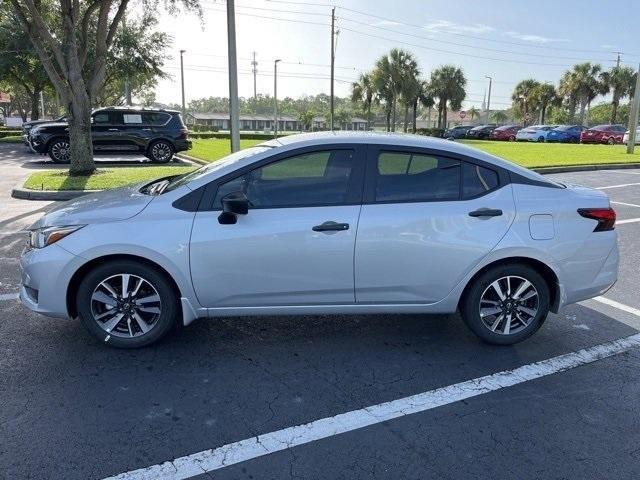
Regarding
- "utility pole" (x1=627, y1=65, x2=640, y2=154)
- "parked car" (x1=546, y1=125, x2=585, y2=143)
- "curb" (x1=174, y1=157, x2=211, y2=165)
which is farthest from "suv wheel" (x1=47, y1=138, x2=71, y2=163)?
"parked car" (x1=546, y1=125, x2=585, y2=143)

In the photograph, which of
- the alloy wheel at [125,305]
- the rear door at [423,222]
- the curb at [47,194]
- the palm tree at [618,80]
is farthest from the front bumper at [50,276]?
the palm tree at [618,80]

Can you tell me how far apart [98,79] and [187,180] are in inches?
396

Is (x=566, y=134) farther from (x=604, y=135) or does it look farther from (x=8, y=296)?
(x=8, y=296)

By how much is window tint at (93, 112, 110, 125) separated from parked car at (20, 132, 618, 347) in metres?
13.9

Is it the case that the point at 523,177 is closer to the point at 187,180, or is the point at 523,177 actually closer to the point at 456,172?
the point at 456,172

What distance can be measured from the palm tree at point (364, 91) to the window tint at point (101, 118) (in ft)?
120

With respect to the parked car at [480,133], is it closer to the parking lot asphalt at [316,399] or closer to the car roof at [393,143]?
the parking lot asphalt at [316,399]

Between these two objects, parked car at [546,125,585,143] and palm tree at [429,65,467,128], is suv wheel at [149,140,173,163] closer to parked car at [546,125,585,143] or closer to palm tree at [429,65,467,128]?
parked car at [546,125,585,143]

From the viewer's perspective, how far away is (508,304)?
3902 millimetres

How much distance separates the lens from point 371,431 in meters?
2.85

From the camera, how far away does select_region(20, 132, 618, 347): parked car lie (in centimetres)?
358

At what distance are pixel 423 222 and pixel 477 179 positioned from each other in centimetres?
59

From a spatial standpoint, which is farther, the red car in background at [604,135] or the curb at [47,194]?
the red car in background at [604,135]

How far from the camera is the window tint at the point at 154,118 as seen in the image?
16.7m
